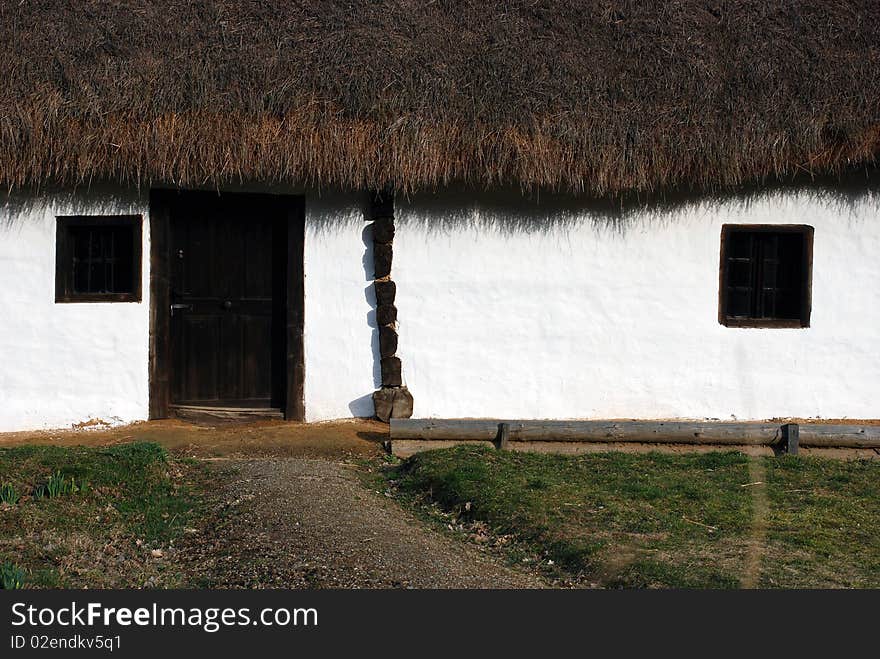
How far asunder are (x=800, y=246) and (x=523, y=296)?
97.7 inches

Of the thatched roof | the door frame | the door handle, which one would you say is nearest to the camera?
the thatched roof

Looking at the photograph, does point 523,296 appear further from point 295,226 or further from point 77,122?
point 77,122

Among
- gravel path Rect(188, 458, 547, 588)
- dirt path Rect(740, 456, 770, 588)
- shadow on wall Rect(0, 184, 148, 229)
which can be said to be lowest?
gravel path Rect(188, 458, 547, 588)

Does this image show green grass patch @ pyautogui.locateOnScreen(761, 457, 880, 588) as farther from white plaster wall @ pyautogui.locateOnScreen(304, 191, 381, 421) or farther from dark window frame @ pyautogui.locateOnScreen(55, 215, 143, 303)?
dark window frame @ pyautogui.locateOnScreen(55, 215, 143, 303)

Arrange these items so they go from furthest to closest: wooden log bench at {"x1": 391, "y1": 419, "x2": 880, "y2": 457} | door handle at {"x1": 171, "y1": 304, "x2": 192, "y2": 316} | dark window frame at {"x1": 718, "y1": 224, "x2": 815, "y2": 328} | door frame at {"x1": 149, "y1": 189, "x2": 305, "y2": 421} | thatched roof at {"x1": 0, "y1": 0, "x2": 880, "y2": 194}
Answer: dark window frame at {"x1": 718, "y1": 224, "x2": 815, "y2": 328} < door handle at {"x1": 171, "y1": 304, "x2": 192, "y2": 316} < door frame at {"x1": 149, "y1": 189, "x2": 305, "y2": 421} < thatched roof at {"x1": 0, "y1": 0, "x2": 880, "y2": 194} < wooden log bench at {"x1": 391, "y1": 419, "x2": 880, "y2": 457}

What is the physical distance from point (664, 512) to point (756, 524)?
0.54m

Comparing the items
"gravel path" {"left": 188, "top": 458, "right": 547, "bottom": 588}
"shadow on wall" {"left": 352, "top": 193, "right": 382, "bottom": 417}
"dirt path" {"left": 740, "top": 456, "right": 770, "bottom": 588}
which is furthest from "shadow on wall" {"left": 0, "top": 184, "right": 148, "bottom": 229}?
"dirt path" {"left": 740, "top": 456, "right": 770, "bottom": 588}

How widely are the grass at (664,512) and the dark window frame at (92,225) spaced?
292 centimetres

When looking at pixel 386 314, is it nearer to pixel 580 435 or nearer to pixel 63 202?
pixel 580 435

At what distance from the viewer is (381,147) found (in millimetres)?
8359

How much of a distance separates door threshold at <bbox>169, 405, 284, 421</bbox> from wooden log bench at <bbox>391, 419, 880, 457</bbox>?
1.52 metres

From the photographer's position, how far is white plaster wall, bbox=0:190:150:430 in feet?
28.8

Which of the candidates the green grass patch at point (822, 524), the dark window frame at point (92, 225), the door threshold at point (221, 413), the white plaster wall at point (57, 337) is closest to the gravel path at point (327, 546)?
the green grass patch at point (822, 524)

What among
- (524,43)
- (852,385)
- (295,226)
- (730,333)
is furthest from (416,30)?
(852,385)
